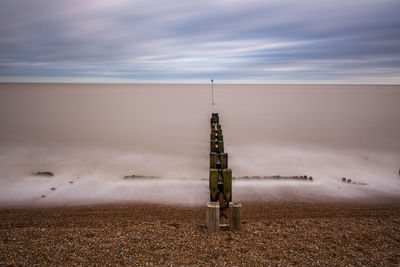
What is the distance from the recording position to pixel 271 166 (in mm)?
12273

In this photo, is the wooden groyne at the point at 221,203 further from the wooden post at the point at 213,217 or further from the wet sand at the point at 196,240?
the wet sand at the point at 196,240

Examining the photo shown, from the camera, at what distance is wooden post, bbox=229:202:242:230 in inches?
205

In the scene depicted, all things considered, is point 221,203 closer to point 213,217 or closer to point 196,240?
point 213,217

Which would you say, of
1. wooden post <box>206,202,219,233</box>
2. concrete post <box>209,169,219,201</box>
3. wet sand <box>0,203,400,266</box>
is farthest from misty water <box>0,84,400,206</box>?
wooden post <box>206,202,219,233</box>

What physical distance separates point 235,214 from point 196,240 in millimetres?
925

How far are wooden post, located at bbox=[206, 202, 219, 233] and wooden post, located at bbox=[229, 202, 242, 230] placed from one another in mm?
295

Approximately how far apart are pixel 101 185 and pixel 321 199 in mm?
7388

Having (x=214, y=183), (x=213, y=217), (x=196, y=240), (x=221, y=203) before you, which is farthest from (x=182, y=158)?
(x=196, y=240)

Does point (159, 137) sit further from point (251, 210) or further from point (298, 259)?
point (298, 259)

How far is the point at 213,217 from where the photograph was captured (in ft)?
17.0

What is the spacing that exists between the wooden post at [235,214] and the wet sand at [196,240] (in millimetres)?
172

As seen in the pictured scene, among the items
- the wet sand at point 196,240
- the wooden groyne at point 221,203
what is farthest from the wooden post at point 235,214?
the wet sand at point 196,240

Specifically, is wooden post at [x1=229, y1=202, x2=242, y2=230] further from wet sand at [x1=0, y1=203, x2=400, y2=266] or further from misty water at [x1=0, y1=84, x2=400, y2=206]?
misty water at [x1=0, y1=84, x2=400, y2=206]

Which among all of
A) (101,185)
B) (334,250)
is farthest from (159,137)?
(334,250)
